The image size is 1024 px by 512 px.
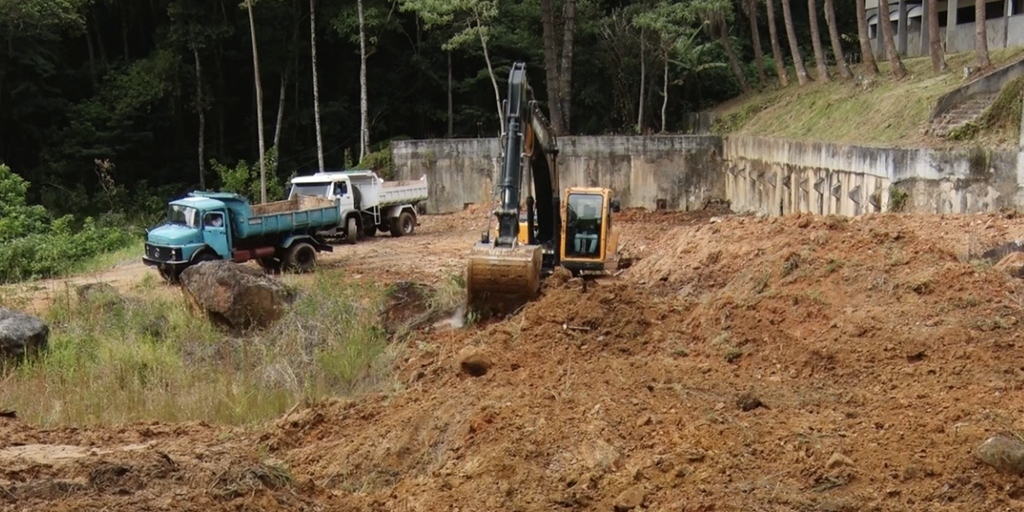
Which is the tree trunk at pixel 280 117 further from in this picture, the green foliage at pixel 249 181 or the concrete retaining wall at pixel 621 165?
the concrete retaining wall at pixel 621 165

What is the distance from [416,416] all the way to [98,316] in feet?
26.3

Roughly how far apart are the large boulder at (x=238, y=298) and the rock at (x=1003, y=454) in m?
9.67

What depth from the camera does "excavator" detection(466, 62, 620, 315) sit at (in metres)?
11.4

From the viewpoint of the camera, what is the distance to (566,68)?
108 ft

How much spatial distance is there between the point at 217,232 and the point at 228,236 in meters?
0.22

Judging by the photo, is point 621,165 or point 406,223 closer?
point 406,223

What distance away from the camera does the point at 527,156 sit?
43.5ft

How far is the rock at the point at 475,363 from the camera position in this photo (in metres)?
10.1

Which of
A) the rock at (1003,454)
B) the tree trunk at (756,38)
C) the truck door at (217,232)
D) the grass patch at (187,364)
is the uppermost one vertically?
the tree trunk at (756,38)

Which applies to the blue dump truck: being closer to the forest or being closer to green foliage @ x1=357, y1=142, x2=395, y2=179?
green foliage @ x1=357, y1=142, x2=395, y2=179

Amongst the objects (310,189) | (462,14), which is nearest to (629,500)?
(310,189)

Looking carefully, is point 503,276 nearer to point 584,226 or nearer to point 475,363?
point 475,363

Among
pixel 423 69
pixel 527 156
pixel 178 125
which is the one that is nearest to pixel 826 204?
pixel 527 156

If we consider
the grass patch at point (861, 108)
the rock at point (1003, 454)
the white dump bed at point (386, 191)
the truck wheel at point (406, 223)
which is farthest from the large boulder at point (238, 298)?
the grass patch at point (861, 108)
